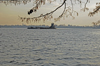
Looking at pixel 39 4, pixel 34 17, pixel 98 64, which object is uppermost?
pixel 39 4

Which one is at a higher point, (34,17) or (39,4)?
(39,4)

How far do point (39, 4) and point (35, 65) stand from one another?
16.8 metres

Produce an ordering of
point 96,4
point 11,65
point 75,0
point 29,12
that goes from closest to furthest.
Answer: point 29,12
point 75,0
point 96,4
point 11,65

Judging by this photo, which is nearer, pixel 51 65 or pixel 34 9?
pixel 34 9

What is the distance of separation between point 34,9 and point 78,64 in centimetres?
1805

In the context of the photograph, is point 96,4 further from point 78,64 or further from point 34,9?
point 78,64

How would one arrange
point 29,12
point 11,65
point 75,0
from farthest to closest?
1. point 11,65
2. point 75,0
3. point 29,12

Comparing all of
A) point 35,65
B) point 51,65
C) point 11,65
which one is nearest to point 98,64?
point 51,65

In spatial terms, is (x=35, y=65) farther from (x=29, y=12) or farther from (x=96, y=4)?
(x=29, y=12)

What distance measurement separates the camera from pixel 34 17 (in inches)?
158

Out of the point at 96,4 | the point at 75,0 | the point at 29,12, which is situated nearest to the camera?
the point at 29,12

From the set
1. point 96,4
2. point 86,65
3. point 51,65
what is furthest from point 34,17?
point 86,65

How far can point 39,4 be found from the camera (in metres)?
3.75

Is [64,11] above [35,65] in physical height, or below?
above
